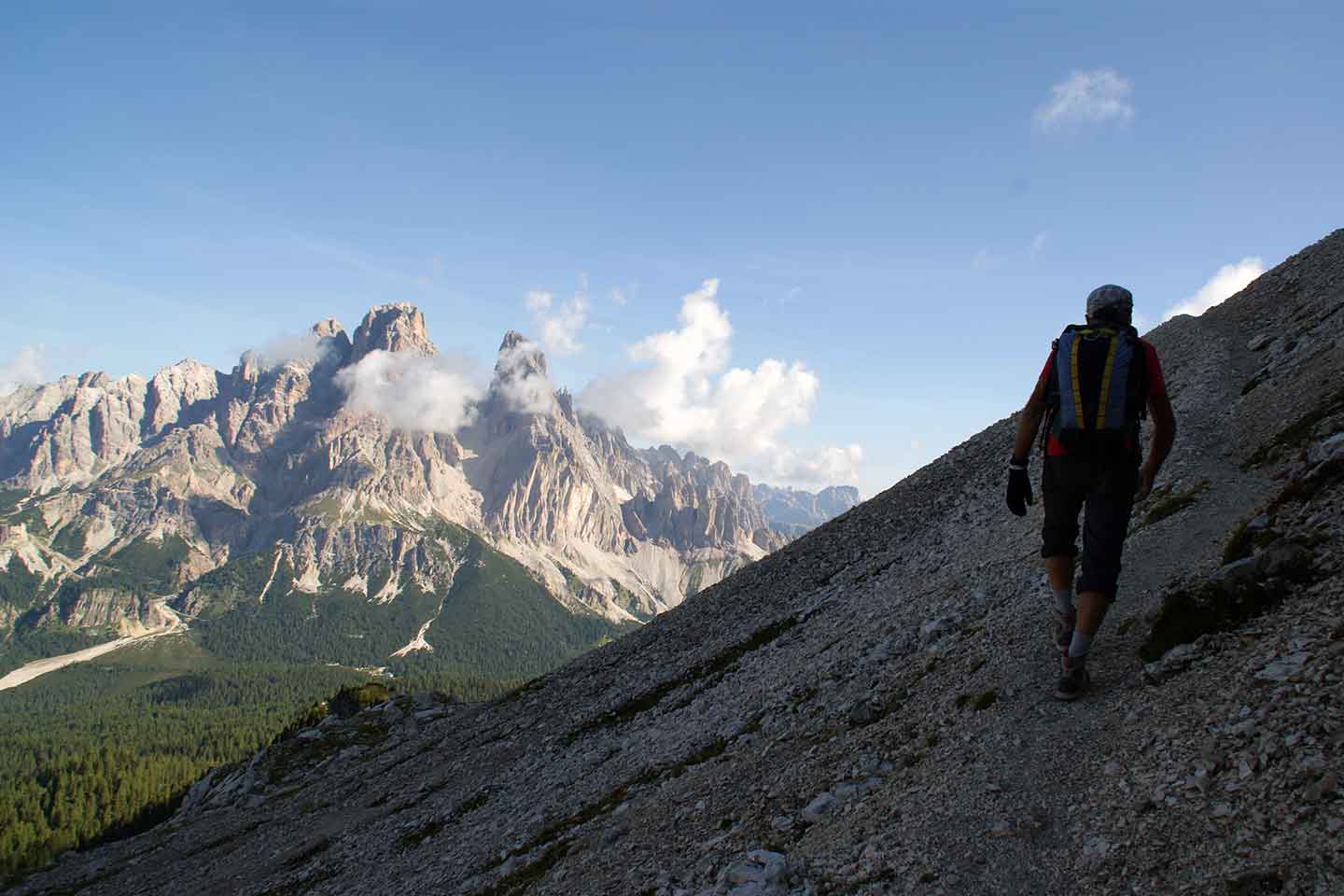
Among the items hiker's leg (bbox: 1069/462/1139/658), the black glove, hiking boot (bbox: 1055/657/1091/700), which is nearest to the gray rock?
hiking boot (bbox: 1055/657/1091/700)

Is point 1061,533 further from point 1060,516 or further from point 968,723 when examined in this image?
point 968,723

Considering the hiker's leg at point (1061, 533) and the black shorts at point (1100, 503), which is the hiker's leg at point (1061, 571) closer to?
the hiker's leg at point (1061, 533)

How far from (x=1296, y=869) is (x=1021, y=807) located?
3621mm

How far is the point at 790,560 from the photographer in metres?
47.1

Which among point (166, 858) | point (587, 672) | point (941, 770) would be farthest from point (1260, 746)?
point (166, 858)

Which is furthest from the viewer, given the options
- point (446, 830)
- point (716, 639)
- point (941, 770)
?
point (716, 639)

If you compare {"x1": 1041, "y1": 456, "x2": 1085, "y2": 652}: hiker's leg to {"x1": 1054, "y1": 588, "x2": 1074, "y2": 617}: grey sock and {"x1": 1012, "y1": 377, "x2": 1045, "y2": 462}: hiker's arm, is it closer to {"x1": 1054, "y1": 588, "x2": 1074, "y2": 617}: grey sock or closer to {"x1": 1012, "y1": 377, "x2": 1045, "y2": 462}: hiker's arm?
{"x1": 1054, "y1": 588, "x2": 1074, "y2": 617}: grey sock

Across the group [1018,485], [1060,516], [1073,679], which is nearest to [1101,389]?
[1018,485]

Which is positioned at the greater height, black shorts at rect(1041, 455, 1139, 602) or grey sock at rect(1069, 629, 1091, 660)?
black shorts at rect(1041, 455, 1139, 602)

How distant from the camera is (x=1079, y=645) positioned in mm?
11953

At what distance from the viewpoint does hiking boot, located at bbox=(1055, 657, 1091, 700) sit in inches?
477

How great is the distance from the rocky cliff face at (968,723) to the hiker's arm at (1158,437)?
8.32ft

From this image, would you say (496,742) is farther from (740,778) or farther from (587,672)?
(740,778)

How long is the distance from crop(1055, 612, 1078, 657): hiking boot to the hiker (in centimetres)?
7
